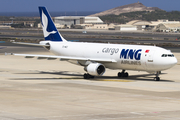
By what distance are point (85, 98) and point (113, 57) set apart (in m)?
16.4

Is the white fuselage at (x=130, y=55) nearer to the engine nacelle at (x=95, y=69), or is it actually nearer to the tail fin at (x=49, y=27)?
the engine nacelle at (x=95, y=69)

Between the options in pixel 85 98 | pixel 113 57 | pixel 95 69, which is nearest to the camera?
pixel 85 98

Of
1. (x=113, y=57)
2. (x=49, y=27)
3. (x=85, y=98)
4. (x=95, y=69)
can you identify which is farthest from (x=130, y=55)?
(x=85, y=98)

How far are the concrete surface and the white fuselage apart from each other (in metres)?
2.40

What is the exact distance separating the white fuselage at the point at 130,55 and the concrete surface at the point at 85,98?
240cm

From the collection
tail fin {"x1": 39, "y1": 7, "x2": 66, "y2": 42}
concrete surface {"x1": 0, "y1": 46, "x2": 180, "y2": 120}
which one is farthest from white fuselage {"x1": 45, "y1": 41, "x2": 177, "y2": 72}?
tail fin {"x1": 39, "y1": 7, "x2": 66, "y2": 42}

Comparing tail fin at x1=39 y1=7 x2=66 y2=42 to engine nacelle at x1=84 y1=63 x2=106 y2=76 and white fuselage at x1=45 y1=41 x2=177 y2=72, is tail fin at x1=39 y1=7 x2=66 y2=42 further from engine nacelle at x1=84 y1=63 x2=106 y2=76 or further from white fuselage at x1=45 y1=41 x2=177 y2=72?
engine nacelle at x1=84 y1=63 x2=106 y2=76

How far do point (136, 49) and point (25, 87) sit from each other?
49.3ft

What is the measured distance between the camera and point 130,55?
4428 cm

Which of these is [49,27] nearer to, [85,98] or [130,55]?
[130,55]

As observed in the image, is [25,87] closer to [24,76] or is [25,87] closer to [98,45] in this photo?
[24,76]

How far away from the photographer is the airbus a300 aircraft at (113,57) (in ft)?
141

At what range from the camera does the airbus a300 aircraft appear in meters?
42.9

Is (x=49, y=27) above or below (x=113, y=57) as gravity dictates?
above
